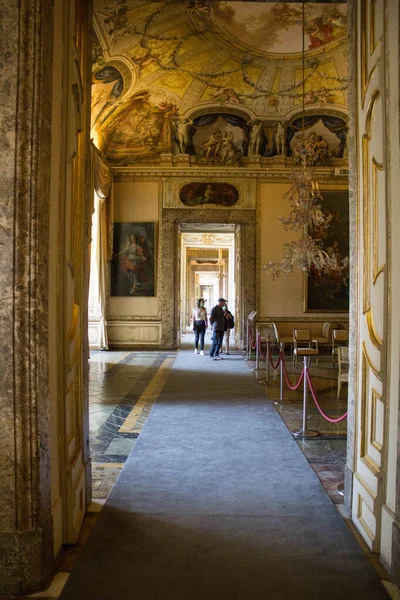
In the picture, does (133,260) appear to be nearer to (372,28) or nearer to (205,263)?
(372,28)

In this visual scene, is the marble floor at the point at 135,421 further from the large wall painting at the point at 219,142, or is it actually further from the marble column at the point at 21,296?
the large wall painting at the point at 219,142

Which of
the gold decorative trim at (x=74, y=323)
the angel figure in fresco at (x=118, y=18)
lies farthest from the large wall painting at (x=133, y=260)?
the gold decorative trim at (x=74, y=323)

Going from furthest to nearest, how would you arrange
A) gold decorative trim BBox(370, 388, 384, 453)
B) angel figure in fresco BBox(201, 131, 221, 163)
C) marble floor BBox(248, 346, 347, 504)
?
angel figure in fresco BBox(201, 131, 221, 163), marble floor BBox(248, 346, 347, 504), gold decorative trim BBox(370, 388, 384, 453)

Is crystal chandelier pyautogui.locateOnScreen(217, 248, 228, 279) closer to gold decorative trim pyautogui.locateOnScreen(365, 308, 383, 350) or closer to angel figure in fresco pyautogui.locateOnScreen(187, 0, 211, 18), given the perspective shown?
angel figure in fresco pyautogui.locateOnScreen(187, 0, 211, 18)

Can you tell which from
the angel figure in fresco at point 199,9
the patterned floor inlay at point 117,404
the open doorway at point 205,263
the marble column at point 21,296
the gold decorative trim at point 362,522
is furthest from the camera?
the open doorway at point 205,263

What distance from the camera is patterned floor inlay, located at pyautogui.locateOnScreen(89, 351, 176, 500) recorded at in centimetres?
449

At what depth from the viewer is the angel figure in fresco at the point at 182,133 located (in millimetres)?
14633

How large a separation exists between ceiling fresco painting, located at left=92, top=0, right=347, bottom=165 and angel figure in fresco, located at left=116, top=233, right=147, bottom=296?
2.58 metres

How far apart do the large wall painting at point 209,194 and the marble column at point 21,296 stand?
41.1ft

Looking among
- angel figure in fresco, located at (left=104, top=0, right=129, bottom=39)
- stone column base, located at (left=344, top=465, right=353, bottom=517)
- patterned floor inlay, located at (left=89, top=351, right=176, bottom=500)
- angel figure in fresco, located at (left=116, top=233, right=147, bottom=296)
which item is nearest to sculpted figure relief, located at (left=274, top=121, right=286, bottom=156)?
angel figure in fresco, located at (left=116, top=233, right=147, bottom=296)

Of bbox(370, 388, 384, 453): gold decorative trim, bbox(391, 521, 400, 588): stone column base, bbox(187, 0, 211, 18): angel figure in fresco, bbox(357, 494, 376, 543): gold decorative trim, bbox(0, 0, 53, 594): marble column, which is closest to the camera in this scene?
bbox(0, 0, 53, 594): marble column

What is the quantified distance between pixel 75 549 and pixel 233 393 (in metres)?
5.29

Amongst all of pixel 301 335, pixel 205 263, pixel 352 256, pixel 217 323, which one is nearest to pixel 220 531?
pixel 352 256

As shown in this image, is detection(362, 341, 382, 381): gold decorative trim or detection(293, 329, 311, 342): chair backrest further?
detection(293, 329, 311, 342): chair backrest
